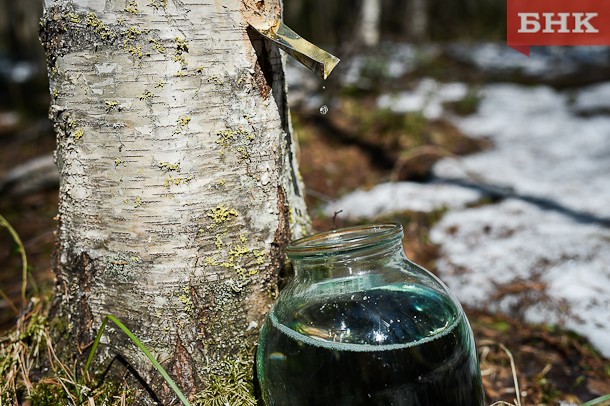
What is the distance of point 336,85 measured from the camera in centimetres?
675

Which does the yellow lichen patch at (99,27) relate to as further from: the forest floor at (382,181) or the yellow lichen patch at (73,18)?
the forest floor at (382,181)

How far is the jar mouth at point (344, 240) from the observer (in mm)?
1381

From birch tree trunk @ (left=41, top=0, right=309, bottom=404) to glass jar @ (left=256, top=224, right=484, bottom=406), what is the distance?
0.21 m

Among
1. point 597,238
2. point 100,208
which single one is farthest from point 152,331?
point 597,238

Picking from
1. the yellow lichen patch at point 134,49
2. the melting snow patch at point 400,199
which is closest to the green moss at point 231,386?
the yellow lichen patch at point 134,49

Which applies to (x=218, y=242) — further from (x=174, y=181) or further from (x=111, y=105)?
(x=111, y=105)

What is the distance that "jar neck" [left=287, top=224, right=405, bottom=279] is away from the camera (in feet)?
4.55

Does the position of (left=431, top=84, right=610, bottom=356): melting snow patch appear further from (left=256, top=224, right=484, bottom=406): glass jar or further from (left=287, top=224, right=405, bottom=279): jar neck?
(left=287, top=224, right=405, bottom=279): jar neck

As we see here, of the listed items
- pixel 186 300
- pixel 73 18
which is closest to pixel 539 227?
pixel 186 300

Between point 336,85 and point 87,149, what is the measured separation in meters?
5.45

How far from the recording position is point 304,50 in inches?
58.8

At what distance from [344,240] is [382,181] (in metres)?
3.57

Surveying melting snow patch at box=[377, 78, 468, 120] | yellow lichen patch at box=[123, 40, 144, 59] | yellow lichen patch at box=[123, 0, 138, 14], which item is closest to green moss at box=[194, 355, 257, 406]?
yellow lichen patch at box=[123, 40, 144, 59]

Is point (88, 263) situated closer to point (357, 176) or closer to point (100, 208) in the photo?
point (100, 208)
